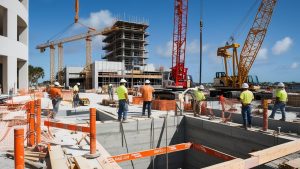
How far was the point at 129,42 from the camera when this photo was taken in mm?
84312

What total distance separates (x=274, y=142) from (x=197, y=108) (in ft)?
15.9

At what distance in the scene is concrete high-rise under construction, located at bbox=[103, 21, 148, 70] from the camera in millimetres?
82062

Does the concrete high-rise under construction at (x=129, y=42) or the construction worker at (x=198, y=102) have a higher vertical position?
the concrete high-rise under construction at (x=129, y=42)

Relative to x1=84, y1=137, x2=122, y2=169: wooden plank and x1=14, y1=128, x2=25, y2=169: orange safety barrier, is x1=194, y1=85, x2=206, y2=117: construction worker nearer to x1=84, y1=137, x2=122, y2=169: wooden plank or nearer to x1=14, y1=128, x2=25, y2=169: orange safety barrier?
x1=84, y1=137, x2=122, y2=169: wooden plank

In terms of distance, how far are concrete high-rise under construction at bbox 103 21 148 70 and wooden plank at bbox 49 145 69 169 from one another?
75312mm

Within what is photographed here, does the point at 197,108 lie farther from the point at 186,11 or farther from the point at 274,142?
the point at 186,11

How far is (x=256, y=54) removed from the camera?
102 ft

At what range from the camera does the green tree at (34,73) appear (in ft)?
280

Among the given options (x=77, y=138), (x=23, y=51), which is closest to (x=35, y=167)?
(x=77, y=138)

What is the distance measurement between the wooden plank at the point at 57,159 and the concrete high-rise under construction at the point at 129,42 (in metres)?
75.3

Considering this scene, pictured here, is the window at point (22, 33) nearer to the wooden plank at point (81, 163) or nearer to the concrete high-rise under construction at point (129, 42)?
the wooden plank at point (81, 163)

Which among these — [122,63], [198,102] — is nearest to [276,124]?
[198,102]

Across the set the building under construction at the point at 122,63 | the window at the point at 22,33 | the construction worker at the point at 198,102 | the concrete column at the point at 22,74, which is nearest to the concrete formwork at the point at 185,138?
the construction worker at the point at 198,102

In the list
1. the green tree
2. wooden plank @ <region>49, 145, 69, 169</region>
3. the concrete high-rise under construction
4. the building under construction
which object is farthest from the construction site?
the green tree
